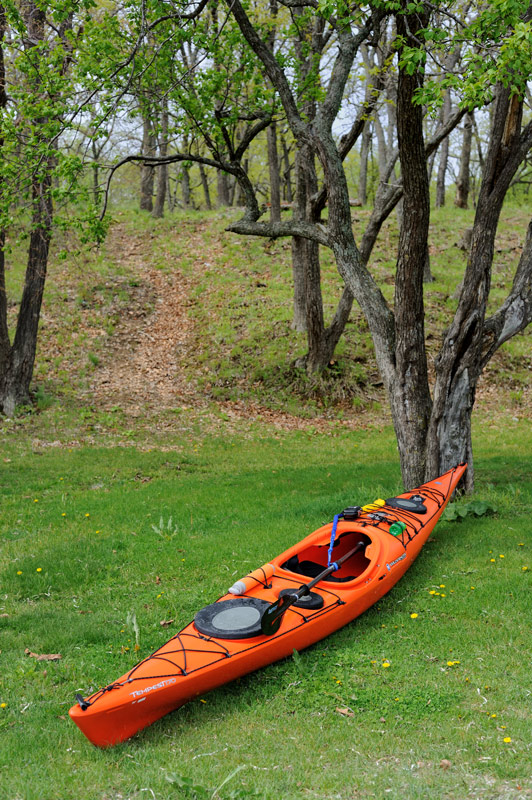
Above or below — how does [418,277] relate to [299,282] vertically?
below

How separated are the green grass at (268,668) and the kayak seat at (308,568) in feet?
1.66

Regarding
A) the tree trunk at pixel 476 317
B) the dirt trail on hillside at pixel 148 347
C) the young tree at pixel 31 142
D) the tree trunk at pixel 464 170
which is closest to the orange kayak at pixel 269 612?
the tree trunk at pixel 476 317

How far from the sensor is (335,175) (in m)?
7.91

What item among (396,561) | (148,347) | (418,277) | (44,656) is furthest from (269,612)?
(148,347)

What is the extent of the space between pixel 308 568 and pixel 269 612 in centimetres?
142

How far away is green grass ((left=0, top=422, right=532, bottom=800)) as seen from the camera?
10.9 ft

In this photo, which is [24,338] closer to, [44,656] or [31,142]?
[31,142]

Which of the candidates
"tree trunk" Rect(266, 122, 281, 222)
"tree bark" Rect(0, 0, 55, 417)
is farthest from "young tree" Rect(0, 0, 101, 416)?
"tree trunk" Rect(266, 122, 281, 222)

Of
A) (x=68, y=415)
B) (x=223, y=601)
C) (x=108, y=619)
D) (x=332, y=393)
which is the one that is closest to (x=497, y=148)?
(x=223, y=601)

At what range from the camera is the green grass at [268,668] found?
10.9 ft

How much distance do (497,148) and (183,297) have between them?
1274cm

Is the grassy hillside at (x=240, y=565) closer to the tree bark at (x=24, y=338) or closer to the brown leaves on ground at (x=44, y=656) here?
the brown leaves on ground at (x=44, y=656)

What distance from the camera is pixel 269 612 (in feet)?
14.3

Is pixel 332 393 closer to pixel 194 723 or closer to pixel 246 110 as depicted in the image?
pixel 246 110
